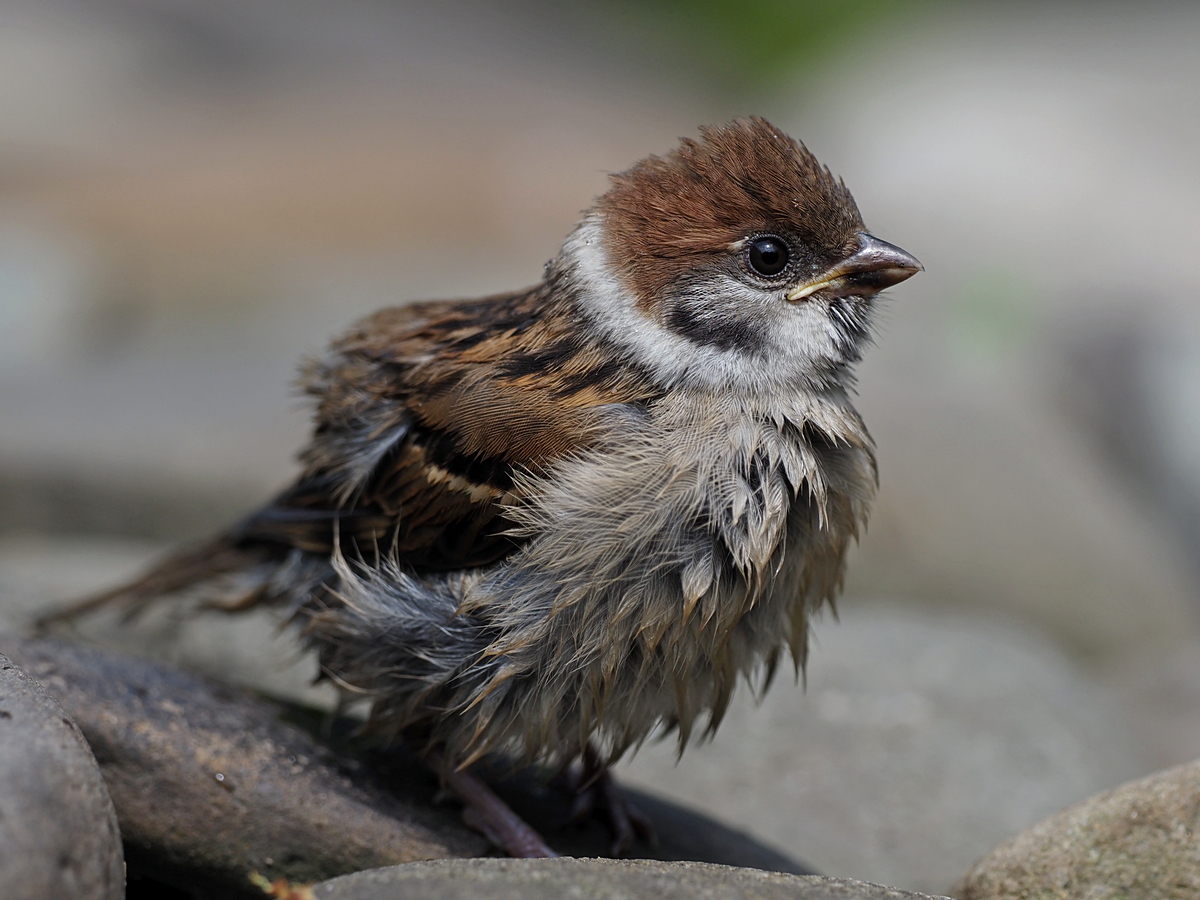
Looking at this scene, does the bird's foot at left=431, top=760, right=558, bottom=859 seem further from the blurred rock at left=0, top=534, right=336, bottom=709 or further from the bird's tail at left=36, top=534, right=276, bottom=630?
the blurred rock at left=0, top=534, right=336, bottom=709

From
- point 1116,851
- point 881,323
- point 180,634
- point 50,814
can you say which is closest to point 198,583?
point 180,634

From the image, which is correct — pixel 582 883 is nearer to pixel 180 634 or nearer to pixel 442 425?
pixel 442 425

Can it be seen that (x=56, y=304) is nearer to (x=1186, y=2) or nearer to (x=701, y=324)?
(x=701, y=324)

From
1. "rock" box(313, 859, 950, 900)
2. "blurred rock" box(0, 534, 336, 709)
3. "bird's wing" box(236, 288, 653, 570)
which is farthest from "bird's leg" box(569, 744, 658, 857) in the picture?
"blurred rock" box(0, 534, 336, 709)

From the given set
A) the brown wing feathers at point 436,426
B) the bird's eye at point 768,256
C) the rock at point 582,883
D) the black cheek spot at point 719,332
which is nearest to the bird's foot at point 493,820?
the brown wing feathers at point 436,426

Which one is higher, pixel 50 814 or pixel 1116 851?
pixel 1116 851

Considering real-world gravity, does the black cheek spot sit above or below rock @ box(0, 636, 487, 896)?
above

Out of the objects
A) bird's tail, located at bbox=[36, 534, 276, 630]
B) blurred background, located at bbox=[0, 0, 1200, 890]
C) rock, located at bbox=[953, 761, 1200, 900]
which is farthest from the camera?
blurred background, located at bbox=[0, 0, 1200, 890]
